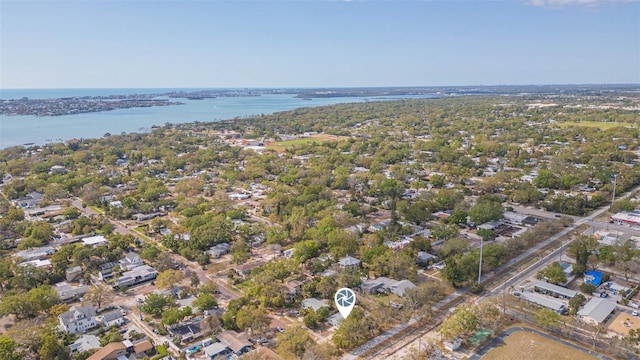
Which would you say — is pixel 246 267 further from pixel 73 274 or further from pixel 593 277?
pixel 593 277

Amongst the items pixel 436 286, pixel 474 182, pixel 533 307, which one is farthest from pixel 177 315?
pixel 474 182

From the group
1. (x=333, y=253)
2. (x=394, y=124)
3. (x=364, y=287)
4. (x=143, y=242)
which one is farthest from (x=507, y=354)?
(x=394, y=124)

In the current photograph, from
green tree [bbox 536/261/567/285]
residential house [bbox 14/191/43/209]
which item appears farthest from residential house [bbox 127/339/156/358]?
residential house [bbox 14/191/43/209]

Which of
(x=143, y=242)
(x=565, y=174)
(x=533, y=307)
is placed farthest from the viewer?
(x=565, y=174)

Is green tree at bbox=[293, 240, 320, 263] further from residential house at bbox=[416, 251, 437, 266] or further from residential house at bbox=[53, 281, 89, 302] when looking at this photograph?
residential house at bbox=[53, 281, 89, 302]

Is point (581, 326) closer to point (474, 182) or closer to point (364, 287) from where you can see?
point (364, 287)

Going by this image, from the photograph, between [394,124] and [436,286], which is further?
[394,124]

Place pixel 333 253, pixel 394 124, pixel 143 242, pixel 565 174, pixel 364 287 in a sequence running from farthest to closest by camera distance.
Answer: pixel 394 124 < pixel 565 174 < pixel 143 242 < pixel 333 253 < pixel 364 287
